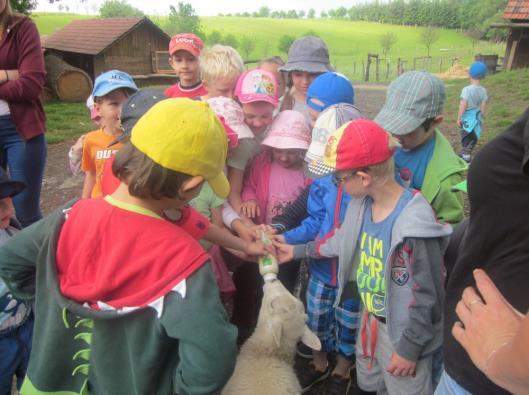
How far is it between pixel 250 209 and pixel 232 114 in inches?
26.3

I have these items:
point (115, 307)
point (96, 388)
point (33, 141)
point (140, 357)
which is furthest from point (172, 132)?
point (33, 141)

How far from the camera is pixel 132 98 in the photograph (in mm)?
2307

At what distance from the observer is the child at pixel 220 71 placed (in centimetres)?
320

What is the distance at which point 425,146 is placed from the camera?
247cm

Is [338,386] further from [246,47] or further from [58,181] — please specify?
[246,47]

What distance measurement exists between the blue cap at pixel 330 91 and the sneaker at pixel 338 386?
196 cm

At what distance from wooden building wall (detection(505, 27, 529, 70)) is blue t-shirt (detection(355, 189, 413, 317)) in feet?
86.2

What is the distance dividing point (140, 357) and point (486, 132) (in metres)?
11.6

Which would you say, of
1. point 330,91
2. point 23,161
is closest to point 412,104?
point 330,91

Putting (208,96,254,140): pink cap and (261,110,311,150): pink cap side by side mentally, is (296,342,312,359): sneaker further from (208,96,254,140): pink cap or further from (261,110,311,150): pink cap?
(208,96,254,140): pink cap

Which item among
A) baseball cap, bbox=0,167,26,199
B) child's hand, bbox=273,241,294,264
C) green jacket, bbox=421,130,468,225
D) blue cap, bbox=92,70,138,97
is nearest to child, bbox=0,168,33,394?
baseball cap, bbox=0,167,26,199

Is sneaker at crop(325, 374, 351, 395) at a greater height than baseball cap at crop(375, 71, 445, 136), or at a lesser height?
lesser

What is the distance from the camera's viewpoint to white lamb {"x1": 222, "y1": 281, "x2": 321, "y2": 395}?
228 centimetres

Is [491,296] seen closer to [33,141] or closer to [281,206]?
[281,206]
